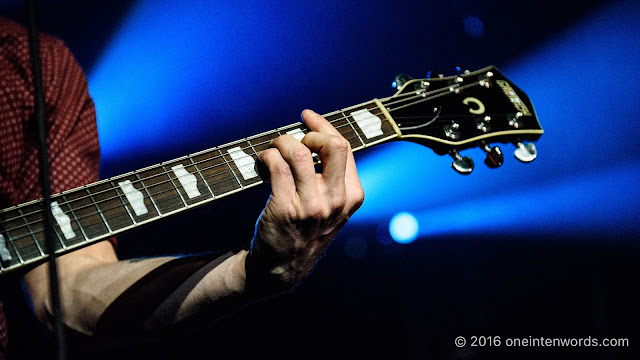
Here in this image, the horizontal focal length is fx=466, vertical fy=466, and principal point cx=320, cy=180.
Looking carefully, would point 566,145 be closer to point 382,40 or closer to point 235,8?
point 382,40

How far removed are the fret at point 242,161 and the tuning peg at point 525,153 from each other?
0.63 meters

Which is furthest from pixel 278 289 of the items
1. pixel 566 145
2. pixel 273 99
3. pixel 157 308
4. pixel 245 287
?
pixel 566 145

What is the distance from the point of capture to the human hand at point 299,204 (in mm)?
Answer: 853

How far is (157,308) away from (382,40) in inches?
59.5

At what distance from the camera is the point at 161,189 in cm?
88

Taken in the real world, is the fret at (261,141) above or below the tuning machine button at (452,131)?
below

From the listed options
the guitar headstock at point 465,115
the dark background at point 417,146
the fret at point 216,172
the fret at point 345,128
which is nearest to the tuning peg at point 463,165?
the guitar headstock at point 465,115

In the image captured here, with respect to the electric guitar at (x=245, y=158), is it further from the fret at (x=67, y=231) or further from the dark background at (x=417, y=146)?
the dark background at (x=417, y=146)

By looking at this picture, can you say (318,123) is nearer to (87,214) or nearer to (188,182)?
(188,182)

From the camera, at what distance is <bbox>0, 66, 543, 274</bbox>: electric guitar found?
0.79 meters

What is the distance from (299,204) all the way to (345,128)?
0.26m

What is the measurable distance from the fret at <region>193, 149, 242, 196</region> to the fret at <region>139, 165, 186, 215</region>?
0.06 meters

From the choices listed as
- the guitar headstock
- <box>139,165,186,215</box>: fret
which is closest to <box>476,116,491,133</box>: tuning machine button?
the guitar headstock

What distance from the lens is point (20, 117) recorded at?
3.51 feet
